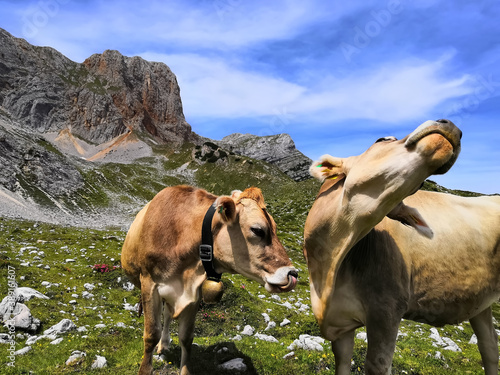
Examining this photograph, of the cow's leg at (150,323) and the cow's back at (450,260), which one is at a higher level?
the cow's back at (450,260)

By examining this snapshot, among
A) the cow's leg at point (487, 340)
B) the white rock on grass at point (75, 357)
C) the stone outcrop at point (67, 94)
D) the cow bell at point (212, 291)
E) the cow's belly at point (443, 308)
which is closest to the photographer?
the cow's belly at point (443, 308)

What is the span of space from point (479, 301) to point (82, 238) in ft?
81.8

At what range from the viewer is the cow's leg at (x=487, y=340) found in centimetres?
638

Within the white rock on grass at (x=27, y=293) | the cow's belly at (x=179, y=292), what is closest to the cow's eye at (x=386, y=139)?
the cow's belly at (x=179, y=292)

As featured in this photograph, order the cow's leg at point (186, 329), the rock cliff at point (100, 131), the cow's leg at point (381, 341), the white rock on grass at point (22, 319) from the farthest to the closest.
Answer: the rock cliff at point (100, 131), the white rock on grass at point (22, 319), the cow's leg at point (186, 329), the cow's leg at point (381, 341)

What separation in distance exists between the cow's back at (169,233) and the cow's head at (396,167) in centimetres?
319

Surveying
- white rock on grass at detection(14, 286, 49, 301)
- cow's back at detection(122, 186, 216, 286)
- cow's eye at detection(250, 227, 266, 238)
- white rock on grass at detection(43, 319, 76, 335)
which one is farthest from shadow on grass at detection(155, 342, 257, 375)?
white rock on grass at detection(14, 286, 49, 301)

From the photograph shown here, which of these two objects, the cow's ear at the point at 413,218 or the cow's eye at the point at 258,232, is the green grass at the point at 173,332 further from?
the cow's ear at the point at 413,218

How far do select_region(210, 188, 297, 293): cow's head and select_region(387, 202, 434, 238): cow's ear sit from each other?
6.28 feet

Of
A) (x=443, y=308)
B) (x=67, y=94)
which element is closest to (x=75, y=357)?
(x=443, y=308)

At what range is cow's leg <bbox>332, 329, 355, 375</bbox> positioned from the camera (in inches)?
198

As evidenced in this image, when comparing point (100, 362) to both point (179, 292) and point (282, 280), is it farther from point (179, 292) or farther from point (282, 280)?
point (282, 280)

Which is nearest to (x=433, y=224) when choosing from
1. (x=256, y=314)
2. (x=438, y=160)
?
(x=438, y=160)

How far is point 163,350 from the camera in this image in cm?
816
